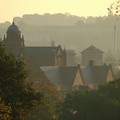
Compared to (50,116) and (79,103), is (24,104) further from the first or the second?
(50,116)

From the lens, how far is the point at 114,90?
3872 cm

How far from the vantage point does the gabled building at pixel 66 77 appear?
7594 cm

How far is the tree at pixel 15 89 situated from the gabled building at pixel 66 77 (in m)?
45.6

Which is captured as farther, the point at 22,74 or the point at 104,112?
the point at 104,112

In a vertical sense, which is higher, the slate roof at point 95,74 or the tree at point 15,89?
the tree at point 15,89

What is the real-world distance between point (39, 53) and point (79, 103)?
47464 mm

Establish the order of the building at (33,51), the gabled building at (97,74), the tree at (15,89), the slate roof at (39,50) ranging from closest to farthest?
the tree at (15,89), the building at (33,51), the gabled building at (97,74), the slate roof at (39,50)

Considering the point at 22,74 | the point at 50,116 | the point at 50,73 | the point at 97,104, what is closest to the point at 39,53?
the point at 50,73

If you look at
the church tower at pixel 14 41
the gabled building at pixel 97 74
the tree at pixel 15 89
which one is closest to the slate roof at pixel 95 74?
the gabled building at pixel 97 74

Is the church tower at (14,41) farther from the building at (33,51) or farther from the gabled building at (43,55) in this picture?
the gabled building at (43,55)

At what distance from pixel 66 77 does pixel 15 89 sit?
163ft

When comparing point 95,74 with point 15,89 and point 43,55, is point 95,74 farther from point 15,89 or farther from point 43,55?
point 15,89

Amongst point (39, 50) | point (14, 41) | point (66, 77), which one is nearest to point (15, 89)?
point (66, 77)

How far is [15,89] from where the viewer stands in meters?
28.6
